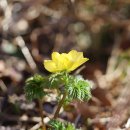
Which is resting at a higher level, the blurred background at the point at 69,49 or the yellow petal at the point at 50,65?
the blurred background at the point at 69,49

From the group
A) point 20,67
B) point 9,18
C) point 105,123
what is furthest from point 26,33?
point 105,123

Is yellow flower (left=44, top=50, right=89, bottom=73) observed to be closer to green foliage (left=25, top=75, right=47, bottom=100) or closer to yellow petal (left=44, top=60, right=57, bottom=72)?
yellow petal (left=44, top=60, right=57, bottom=72)

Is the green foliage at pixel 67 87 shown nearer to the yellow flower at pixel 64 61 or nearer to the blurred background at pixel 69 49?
the yellow flower at pixel 64 61

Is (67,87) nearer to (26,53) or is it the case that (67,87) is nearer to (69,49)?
(26,53)

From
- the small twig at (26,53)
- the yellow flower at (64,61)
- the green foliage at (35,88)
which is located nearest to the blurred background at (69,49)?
the small twig at (26,53)

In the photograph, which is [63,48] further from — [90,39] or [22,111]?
[22,111]
